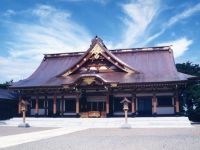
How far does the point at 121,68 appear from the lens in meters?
27.3

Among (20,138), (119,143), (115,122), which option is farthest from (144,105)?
(119,143)

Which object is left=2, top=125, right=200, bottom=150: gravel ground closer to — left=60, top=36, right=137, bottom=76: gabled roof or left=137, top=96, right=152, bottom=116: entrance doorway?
left=137, top=96, right=152, bottom=116: entrance doorway

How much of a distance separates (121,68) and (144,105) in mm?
4531

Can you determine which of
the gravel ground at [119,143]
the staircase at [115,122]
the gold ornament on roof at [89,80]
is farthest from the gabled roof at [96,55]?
the gravel ground at [119,143]

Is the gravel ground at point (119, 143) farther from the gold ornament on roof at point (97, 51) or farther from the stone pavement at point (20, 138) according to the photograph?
the gold ornament on roof at point (97, 51)

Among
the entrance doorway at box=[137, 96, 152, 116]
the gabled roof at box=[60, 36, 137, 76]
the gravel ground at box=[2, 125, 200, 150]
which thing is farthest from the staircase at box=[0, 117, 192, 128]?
the gravel ground at box=[2, 125, 200, 150]

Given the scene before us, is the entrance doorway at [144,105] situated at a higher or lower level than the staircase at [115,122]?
higher

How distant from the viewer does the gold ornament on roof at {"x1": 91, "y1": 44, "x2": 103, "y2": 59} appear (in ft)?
92.3

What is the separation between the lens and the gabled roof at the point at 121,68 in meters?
25.4

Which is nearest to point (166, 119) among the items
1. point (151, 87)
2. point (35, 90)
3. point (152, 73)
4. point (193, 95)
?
point (151, 87)

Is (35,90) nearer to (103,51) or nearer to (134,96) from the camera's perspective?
(103,51)

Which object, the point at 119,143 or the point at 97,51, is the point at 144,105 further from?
the point at 119,143

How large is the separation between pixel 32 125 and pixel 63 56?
13.4 m

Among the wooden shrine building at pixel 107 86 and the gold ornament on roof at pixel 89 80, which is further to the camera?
the gold ornament on roof at pixel 89 80
